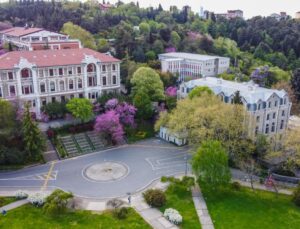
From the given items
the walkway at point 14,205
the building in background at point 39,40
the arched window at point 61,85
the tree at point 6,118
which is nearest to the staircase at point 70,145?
the tree at point 6,118

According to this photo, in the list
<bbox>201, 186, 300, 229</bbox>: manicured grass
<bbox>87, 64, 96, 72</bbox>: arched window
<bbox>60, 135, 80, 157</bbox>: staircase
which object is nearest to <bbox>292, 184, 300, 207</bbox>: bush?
<bbox>201, 186, 300, 229</bbox>: manicured grass

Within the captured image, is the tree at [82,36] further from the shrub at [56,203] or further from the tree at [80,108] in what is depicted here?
the shrub at [56,203]

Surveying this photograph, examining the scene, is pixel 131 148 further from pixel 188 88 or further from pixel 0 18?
pixel 0 18

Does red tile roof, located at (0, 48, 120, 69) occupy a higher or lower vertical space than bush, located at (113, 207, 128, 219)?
higher

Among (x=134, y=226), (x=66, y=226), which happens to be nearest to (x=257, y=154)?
(x=134, y=226)

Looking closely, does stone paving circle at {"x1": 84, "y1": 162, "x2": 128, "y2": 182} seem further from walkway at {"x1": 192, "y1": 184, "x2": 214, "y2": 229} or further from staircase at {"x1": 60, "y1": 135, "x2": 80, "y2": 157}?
walkway at {"x1": 192, "y1": 184, "x2": 214, "y2": 229}

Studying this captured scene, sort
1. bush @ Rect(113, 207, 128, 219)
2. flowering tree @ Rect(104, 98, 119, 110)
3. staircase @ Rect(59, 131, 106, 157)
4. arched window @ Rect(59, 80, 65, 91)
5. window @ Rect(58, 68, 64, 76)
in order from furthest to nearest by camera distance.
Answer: arched window @ Rect(59, 80, 65, 91), window @ Rect(58, 68, 64, 76), flowering tree @ Rect(104, 98, 119, 110), staircase @ Rect(59, 131, 106, 157), bush @ Rect(113, 207, 128, 219)

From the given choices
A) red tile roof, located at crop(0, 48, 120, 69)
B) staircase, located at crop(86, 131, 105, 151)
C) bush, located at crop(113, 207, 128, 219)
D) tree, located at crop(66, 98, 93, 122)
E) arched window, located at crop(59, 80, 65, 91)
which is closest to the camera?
bush, located at crop(113, 207, 128, 219)
